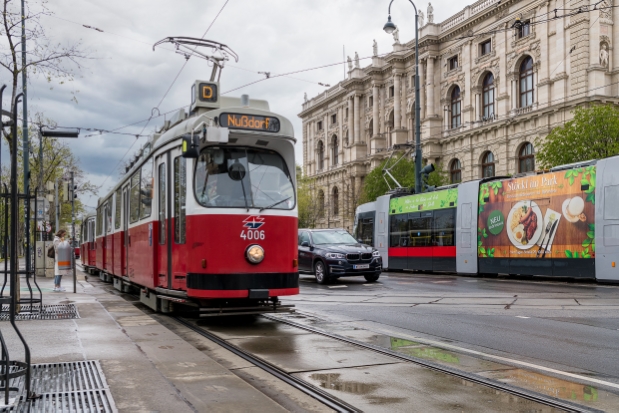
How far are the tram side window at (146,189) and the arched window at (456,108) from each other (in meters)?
44.8

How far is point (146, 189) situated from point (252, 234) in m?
3.33

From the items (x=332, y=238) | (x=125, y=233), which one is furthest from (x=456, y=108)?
(x=125, y=233)

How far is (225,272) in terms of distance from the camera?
29.7 feet

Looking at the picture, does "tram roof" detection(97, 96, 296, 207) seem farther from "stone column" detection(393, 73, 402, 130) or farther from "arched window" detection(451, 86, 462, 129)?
"stone column" detection(393, 73, 402, 130)

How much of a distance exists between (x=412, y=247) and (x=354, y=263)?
795cm

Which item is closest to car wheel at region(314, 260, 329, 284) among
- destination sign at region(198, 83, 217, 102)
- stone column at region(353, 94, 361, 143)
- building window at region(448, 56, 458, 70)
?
destination sign at region(198, 83, 217, 102)

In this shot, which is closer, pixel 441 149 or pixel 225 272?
pixel 225 272

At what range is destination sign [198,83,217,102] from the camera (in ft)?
33.0

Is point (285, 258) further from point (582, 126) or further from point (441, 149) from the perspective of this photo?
point (441, 149)

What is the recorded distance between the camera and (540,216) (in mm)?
19984

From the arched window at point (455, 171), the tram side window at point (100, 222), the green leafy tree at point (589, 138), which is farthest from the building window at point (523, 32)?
the tram side window at point (100, 222)

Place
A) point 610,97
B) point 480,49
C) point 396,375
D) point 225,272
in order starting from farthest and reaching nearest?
point 480,49
point 610,97
point 225,272
point 396,375

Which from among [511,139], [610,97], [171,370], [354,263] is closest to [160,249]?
[171,370]

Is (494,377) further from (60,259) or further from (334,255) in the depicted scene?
(60,259)
